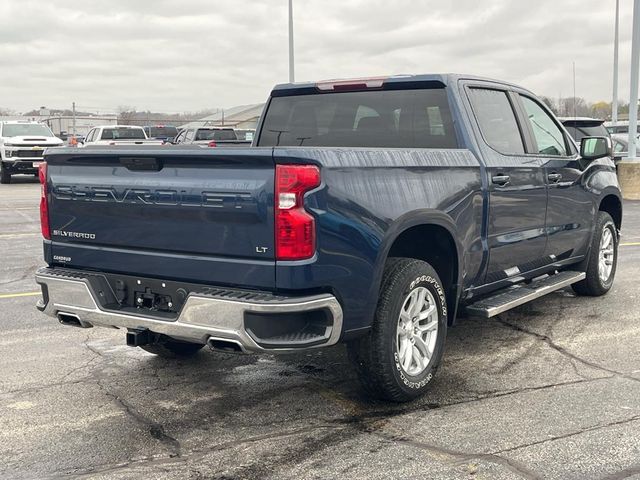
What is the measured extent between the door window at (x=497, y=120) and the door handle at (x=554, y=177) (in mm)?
347

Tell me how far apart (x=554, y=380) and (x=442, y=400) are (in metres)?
0.86

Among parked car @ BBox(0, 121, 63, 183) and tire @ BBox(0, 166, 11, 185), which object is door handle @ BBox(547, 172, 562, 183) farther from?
tire @ BBox(0, 166, 11, 185)

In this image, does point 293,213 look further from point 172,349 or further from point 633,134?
point 633,134

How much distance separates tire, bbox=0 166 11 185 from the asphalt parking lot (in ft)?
63.4

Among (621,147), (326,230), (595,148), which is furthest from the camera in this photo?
(621,147)

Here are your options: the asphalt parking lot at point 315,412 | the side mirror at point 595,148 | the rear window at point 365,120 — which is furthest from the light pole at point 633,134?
the rear window at point 365,120

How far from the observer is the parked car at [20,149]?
23047 mm

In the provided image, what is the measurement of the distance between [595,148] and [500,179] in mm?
1679

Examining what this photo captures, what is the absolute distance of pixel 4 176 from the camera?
24156 mm

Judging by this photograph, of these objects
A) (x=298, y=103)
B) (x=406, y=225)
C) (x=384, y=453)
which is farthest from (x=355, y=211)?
(x=298, y=103)

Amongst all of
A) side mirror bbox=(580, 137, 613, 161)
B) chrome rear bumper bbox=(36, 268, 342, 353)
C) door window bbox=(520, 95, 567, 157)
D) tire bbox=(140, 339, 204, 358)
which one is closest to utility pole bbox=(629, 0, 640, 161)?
side mirror bbox=(580, 137, 613, 161)

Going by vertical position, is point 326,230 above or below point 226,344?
above

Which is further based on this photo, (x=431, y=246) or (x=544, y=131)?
(x=544, y=131)

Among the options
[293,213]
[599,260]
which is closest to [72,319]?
[293,213]
